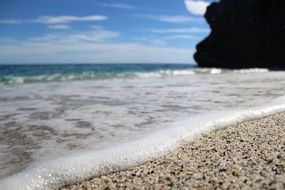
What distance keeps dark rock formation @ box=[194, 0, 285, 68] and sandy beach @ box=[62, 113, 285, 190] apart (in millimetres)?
34899

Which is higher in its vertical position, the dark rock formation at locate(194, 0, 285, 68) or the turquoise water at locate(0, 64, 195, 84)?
the dark rock formation at locate(194, 0, 285, 68)

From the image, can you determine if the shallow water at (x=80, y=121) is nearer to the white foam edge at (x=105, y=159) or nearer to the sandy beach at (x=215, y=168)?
the white foam edge at (x=105, y=159)

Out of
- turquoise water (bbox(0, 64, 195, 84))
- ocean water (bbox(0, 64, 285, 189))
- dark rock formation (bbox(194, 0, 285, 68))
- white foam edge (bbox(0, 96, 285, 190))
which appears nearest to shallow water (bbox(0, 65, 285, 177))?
ocean water (bbox(0, 64, 285, 189))

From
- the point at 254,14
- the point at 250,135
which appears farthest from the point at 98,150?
the point at 254,14

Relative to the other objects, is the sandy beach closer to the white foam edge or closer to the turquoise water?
the white foam edge

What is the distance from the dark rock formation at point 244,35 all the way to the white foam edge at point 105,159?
113 feet

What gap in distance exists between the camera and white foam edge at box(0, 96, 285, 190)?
3355mm

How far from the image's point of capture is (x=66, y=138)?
4902 mm

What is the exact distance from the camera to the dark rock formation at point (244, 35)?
37.8 metres

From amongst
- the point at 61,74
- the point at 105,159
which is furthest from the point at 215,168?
the point at 61,74

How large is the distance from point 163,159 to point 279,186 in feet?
4.60

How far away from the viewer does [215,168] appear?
11.2 feet

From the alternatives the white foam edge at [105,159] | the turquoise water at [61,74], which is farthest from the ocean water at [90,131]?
the turquoise water at [61,74]

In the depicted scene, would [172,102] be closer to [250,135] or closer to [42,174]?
[250,135]
